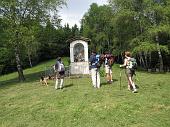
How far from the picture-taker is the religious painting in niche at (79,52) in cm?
A: 3884

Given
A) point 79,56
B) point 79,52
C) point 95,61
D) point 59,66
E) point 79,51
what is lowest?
point 59,66

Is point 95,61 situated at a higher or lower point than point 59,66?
higher

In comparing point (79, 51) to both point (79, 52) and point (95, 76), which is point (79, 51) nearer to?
point (79, 52)

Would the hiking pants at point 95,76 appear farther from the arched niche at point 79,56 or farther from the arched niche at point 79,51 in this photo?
the arched niche at point 79,51

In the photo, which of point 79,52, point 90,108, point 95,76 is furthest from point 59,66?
point 79,52

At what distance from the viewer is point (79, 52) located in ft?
128

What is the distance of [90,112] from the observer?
55.5 feet

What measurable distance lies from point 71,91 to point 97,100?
404 centimetres

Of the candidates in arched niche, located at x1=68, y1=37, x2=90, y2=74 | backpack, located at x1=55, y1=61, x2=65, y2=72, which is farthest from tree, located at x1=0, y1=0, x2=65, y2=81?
backpack, located at x1=55, y1=61, x2=65, y2=72

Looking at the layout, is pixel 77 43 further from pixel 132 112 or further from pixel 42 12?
pixel 132 112

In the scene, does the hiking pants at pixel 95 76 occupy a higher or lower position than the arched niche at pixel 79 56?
lower

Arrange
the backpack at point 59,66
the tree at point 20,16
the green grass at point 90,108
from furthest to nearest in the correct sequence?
the tree at point 20,16 → the backpack at point 59,66 → the green grass at point 90,108

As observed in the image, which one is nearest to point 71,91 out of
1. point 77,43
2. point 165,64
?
point 77,43

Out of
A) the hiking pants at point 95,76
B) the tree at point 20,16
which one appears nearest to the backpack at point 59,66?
the hiking pants at point 95,76
